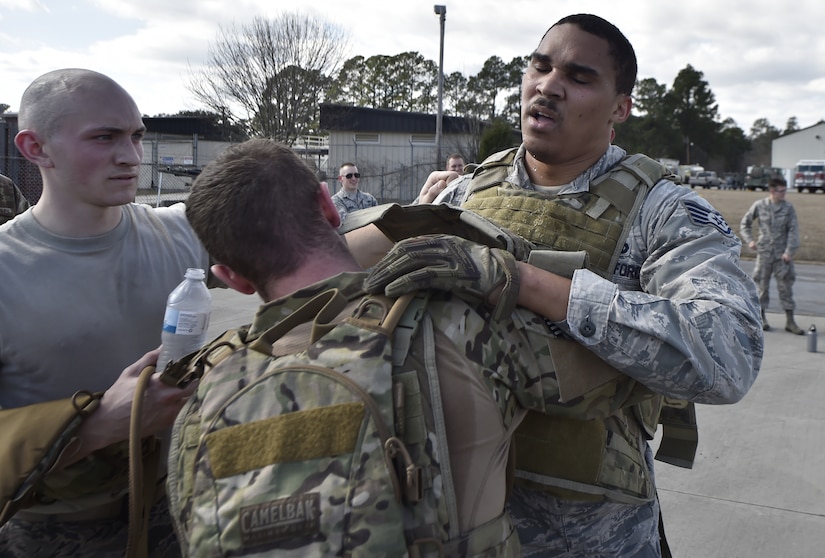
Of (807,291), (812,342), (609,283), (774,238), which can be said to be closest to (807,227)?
(807,291)

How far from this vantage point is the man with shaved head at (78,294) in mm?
1782

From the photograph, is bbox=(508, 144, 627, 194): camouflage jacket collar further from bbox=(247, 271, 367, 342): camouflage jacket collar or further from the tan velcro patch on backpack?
the tan velcro patch on backpack

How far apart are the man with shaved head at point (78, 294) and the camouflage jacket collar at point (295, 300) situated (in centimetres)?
72

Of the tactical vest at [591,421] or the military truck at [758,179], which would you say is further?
the military truck at [758,179]

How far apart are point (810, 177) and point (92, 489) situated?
53053 millimetres

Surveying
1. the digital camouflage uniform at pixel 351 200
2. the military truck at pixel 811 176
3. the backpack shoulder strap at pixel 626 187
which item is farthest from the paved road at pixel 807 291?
the military truck at pixel 811 176

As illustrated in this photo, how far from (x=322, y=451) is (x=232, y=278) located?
0.47 meters

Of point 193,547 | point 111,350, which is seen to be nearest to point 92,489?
point 111,350

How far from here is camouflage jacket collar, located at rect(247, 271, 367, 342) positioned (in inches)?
47.2

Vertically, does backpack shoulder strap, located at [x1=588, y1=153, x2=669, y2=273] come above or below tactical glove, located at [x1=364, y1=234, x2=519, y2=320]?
above

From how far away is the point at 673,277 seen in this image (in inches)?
59.3

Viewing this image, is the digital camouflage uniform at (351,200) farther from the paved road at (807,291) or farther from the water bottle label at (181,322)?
the water bottle label at (181,322)

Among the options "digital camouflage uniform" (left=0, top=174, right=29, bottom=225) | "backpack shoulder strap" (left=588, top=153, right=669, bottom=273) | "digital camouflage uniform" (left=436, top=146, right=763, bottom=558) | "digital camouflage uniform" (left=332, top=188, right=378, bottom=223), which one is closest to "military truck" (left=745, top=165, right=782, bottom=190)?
"digital camouflage uniform" (left=332, top=188, right=378, bottom=223)

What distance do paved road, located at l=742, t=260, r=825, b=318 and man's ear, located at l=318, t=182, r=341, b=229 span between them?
9.24m
